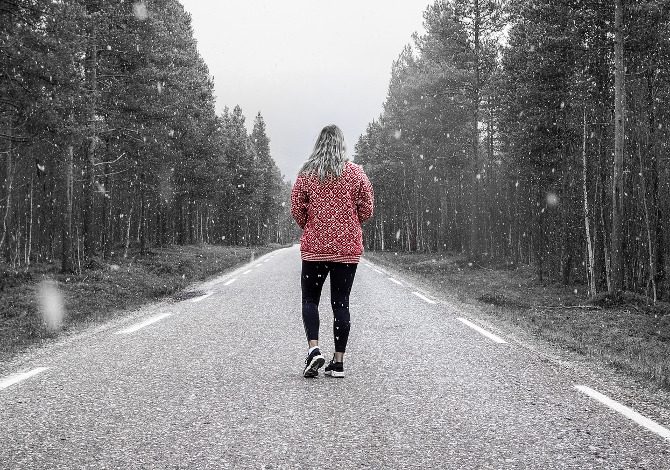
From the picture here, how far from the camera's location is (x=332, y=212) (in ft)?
17.3

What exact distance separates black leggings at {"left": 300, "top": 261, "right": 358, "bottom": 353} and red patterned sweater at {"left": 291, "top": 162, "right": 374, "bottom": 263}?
0.10 metres

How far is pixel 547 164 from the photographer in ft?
64.8

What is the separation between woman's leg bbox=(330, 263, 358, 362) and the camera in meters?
5.29

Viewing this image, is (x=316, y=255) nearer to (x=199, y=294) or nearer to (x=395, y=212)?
(x=199, y=294)

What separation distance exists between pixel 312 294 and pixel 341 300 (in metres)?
0.29

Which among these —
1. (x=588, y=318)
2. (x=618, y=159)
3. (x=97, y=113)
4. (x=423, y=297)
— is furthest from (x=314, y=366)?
(x=97, y=113)

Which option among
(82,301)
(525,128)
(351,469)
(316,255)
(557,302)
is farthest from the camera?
(525,128)

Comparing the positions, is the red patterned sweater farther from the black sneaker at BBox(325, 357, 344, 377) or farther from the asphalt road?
the asphalt road

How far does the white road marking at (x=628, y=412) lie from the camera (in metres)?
3.80

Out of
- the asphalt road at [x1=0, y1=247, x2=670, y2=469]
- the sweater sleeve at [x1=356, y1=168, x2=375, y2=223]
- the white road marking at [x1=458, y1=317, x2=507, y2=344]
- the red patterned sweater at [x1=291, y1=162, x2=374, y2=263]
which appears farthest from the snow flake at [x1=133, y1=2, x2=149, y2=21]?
the sweater sleeve at [x1=356, y1=168, x2=375, y2=223]

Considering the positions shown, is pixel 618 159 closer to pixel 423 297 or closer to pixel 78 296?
pixel 423 297

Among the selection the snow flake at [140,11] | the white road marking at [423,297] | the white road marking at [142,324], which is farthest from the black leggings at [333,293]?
the snow flake at [140,11]

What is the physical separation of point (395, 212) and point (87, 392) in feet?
173

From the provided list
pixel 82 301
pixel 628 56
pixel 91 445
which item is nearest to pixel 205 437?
pixel 91 445
